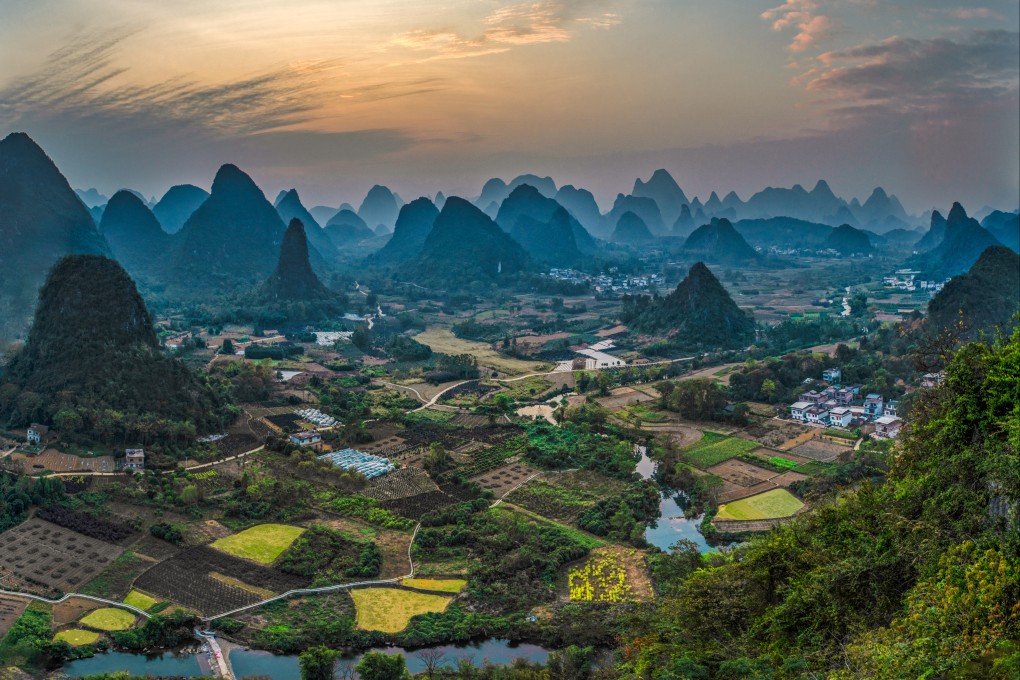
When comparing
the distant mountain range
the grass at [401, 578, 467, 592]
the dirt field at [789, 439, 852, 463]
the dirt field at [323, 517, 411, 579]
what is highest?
the distant mountain range

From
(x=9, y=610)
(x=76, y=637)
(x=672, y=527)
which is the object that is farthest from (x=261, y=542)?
(x=672, y=527)

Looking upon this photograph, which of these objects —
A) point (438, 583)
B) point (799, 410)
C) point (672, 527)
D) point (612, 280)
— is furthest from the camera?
point (612, 280)

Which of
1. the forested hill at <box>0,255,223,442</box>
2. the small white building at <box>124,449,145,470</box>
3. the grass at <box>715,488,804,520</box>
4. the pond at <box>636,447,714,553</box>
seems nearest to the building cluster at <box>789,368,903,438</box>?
the grass at <box>715,488,804,520</box>

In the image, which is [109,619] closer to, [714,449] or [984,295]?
[714,449]

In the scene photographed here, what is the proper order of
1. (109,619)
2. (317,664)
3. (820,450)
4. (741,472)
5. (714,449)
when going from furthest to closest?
(714,449), (820,450), (741,472), (109,619), (317,664)

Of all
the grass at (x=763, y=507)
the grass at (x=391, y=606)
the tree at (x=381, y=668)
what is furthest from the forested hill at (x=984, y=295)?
the tree at (x=381, y=668)

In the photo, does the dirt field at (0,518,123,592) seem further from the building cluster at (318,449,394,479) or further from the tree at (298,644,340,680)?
the building cluster at (318,449,394,479)

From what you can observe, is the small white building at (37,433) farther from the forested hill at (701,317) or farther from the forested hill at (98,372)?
the forested hill at (701,317)
